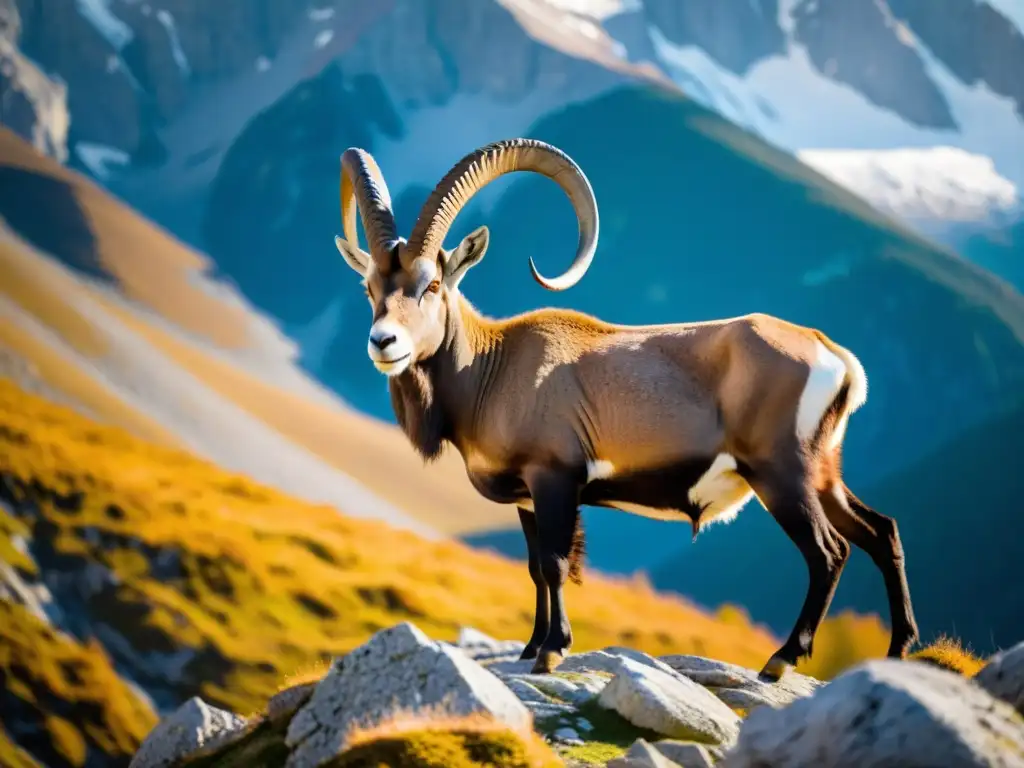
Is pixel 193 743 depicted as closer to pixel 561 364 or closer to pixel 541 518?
pixel 541 518

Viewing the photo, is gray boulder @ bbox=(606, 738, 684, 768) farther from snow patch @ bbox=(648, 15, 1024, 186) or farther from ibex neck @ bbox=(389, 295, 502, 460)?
snow patch @ bbox=(648, 15, 1024, 186)

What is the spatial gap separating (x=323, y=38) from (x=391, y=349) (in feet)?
250

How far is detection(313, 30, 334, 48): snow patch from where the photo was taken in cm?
8056

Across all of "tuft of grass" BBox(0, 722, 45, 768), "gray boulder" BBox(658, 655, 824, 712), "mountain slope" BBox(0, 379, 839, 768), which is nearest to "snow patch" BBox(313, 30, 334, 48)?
"mountain slope" BBox(0, 379, 839, 768)

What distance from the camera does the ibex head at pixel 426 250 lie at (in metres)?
10.1

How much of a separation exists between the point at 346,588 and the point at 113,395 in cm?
1410

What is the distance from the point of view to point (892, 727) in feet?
18.1

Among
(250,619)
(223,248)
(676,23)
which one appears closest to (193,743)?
(250,619)

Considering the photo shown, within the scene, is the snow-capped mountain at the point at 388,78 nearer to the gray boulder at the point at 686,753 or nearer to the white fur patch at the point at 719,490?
the white fur patch at the point at 719,490

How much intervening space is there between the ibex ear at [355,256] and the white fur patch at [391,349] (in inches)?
43.2

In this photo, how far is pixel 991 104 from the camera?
4456 inches

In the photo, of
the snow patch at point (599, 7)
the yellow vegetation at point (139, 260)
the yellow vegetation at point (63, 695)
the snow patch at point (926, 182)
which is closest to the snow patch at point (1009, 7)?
the snow patch at point (926, 182)

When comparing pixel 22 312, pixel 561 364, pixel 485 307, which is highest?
pixel 485 307

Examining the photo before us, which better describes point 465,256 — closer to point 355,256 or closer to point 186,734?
point 355,256
